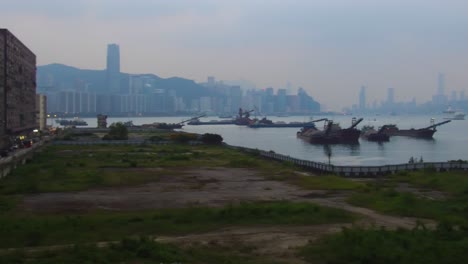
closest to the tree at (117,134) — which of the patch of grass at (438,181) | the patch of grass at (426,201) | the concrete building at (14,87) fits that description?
the concrete building at (14,87)

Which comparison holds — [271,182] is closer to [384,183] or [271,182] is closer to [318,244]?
[384,183]

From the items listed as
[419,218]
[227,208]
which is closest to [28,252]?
[227,208]

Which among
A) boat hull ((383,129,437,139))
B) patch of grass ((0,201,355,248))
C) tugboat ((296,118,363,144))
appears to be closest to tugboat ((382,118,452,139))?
boat hull ((383,129,437,139))

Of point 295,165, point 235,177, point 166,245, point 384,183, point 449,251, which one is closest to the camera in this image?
point 449,251

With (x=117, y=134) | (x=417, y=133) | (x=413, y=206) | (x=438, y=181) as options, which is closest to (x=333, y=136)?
(x=417, y=133)

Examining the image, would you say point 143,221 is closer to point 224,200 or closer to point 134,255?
point 134,255

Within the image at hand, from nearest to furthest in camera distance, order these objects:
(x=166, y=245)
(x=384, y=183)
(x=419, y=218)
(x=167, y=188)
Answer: (x=166, y=245) < (x=419, y=218) < (x=167, y=188) < (x=384, y=183)

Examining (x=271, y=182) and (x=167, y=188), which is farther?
(x=271, y=182)

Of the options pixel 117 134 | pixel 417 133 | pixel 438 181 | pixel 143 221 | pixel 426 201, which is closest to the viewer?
pixel 143 221
